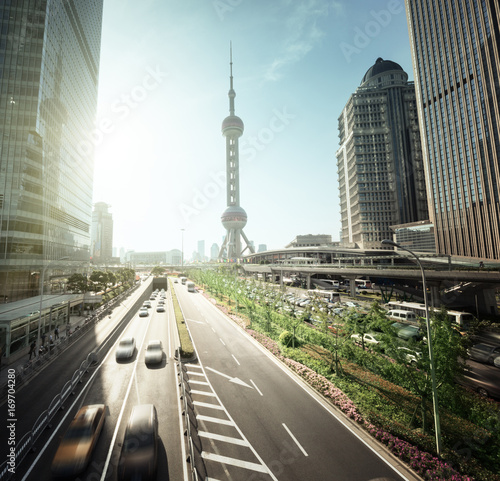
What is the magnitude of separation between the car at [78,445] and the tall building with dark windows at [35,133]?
97.9 ft

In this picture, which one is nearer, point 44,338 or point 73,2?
point 44,338

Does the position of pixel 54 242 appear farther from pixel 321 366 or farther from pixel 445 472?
pixel 445 472

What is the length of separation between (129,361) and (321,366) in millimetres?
17979

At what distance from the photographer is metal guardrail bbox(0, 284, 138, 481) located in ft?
38.4

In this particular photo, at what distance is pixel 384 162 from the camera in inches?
4434

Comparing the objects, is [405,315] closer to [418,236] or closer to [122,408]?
[122,408]

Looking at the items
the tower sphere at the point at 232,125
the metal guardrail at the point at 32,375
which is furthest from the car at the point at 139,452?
the tower sphere at the point at 232,125

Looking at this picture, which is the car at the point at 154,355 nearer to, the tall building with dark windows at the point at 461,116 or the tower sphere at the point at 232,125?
the tall building with dark windows at the point at 461,116

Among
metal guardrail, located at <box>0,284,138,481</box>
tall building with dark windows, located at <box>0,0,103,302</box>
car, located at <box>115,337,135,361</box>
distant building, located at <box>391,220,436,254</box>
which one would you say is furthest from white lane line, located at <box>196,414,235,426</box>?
distant building, located at <box>391,220,436,254</box>

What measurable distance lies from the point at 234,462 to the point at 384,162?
414 ft

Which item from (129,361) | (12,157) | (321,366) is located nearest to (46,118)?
(12,157)

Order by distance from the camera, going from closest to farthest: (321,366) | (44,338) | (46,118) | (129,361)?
(321,366), (129,361), (44,338), (46,118)

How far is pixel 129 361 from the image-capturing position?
24172mm

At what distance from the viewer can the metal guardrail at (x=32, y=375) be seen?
11720 mm
